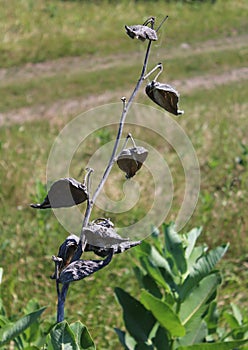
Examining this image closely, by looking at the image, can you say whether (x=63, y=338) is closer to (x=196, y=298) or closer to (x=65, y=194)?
(x=65, y=194)

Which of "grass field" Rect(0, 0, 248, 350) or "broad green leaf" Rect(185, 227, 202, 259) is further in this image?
"grass field" Rect(0, 0, 248, 350)

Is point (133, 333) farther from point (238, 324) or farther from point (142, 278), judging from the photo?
point (238, 324)

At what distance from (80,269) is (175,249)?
4.19 feet

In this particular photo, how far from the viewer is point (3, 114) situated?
8.86 metres

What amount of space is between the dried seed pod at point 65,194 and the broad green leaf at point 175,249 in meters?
1.20

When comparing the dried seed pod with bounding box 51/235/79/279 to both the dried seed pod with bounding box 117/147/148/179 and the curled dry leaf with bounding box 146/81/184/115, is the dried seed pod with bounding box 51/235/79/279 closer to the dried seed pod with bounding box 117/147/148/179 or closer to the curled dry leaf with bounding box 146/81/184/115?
the dried seed pod with bounding box 117/147/148/179

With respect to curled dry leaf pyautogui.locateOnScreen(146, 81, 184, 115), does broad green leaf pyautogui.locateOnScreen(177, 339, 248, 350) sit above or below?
below

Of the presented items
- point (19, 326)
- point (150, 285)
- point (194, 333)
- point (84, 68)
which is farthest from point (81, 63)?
point (19, 326)

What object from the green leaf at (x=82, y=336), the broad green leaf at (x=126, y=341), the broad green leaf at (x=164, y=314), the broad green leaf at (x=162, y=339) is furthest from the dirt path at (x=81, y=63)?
the green leaf at (x=82, y=336)

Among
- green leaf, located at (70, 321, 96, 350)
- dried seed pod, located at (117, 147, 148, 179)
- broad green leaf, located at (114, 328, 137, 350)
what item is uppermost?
dried seed pod, located at (117, 147, 148, 179)

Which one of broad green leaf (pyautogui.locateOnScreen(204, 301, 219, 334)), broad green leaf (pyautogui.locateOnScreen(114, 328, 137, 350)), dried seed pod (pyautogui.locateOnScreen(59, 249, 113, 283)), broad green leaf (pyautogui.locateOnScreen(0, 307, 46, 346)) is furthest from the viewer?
broad green leaf (pyautogui.locateOnScreen(204, 301, 219, 334))

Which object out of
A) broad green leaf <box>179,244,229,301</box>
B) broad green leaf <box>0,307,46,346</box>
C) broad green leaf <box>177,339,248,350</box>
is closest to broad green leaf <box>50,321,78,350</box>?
broad green leaf <box>0,307,46,346</box>

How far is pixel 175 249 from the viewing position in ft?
7.70

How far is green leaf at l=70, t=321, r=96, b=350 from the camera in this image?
1.33 meters
